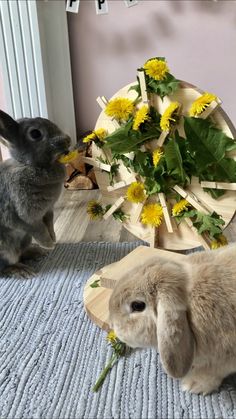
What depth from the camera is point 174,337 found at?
24.7 inches

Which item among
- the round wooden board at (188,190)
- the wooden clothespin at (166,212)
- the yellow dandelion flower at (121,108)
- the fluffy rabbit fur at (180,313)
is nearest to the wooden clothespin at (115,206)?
the round wooden board at (188,190)

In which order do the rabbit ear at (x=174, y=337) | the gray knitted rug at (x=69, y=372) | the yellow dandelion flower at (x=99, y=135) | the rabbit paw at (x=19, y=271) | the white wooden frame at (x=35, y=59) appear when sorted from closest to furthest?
the rabbit ear at (x=174, y=337) < the gray knitted rug at (x=69, y=372) < the yellow dandelion flower at (x=99, y=135) < the rabbit paw at (x=19, y=271) < the white wooden frame at (x=35, y=59)

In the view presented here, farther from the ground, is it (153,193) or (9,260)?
(153,193)

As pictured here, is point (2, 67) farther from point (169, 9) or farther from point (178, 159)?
point (178, 159)

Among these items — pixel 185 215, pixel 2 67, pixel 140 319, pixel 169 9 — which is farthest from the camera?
pixel 169 9

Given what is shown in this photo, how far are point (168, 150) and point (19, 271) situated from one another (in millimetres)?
607

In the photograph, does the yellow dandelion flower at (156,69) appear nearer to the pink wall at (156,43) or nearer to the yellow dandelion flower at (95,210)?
the yellow dandelion flower at (95,210)

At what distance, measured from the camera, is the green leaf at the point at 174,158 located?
3.23 feet

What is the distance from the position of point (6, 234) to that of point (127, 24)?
1276 millimetres

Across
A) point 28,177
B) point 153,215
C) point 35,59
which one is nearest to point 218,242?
point 153,215

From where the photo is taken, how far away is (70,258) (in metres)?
1.33

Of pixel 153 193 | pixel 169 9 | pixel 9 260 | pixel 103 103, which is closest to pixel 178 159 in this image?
pixel 153 193

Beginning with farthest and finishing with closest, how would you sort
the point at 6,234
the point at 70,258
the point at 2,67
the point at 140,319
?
1. the point at 2,67
2. the point at 70,258
3. the point at 6,234
4. the point at 140,319

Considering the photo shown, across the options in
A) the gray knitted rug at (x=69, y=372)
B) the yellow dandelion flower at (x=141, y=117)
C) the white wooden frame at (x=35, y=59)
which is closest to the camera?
the gray knitted rug at (x=69, y=372)
